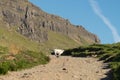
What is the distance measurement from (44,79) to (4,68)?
5.01m

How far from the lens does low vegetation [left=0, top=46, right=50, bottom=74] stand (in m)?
28.6

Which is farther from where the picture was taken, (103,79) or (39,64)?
(39,64)

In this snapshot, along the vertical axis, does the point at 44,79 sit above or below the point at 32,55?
below

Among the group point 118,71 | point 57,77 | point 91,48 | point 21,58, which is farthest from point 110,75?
point 91,48

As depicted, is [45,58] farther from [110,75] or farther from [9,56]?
[110,75]

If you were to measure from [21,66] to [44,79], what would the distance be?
819cm

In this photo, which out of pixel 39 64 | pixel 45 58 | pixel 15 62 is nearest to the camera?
pixel 15 62

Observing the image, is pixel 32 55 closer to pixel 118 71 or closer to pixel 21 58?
pixel 21 58

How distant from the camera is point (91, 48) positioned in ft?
193

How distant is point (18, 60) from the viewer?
31406 millimetres

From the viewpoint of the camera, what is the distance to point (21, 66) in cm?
3094

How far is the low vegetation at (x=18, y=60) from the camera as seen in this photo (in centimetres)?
2859

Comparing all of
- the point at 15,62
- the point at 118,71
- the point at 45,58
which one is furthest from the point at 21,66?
the point at 118,71

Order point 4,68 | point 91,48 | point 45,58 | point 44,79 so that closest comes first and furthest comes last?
1. point 44,79
2. point 4,68
3. point 45,58
4. point 91,48
